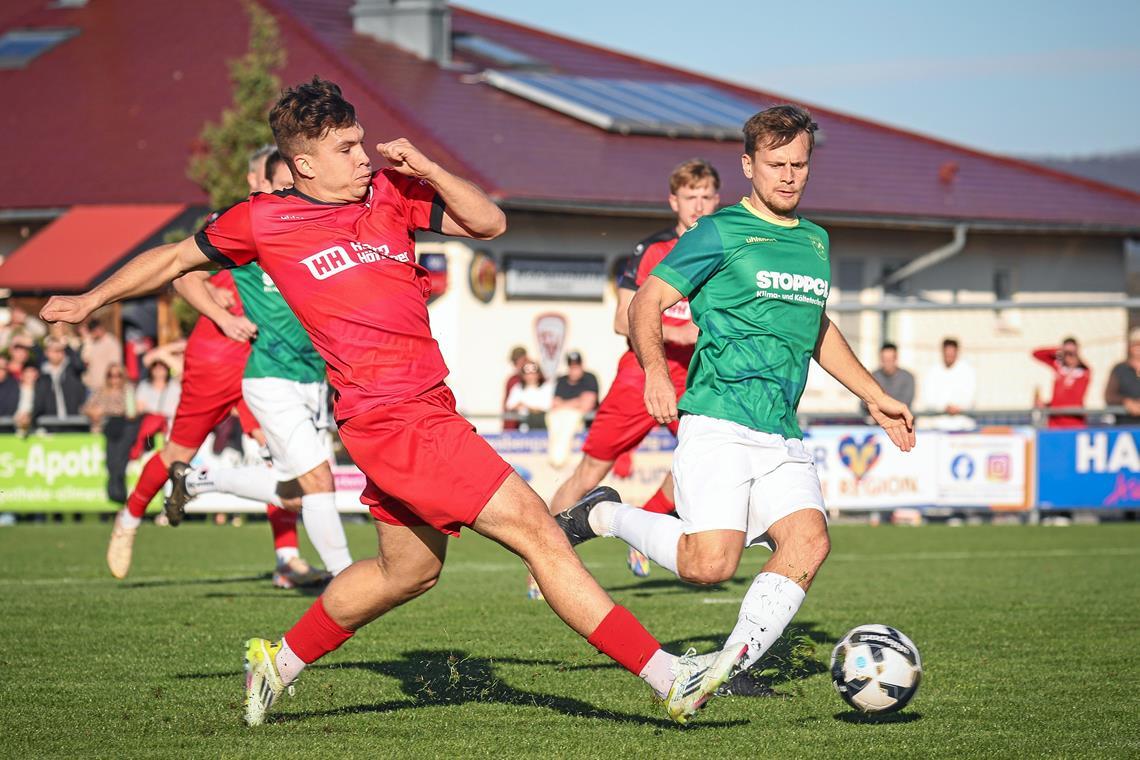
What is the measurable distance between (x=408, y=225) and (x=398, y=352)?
499 mm

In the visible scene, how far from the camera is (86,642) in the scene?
26.5 ft

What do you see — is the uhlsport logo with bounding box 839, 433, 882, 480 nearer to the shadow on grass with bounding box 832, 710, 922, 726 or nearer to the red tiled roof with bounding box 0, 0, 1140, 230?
the red tiled roof with bounding box 0, 0, 1140, 230

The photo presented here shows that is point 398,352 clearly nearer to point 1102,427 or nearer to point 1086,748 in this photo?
point 1086,748

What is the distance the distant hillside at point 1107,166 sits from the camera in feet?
315

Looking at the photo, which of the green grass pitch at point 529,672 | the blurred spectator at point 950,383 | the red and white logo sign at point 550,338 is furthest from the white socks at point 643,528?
the red and white logo sign at point 550,338

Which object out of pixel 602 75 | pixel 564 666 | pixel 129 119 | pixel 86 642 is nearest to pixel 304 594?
pixel 86 642

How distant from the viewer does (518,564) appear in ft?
42.4

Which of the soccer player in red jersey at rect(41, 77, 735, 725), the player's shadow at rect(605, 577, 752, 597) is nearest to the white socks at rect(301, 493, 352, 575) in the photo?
Result: the player's shadow at rect(605, 577, 752, 597)

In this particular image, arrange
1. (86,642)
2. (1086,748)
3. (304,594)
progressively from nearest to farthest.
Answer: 1. (1086,748)
2. (86,642)
3. (304,594)

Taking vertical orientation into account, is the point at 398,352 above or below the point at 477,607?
above

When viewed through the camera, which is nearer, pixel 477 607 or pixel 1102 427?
pixel 477 607

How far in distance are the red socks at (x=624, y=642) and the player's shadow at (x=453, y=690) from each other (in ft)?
1.75

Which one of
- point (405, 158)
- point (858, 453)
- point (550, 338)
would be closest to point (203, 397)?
point (405, 158)

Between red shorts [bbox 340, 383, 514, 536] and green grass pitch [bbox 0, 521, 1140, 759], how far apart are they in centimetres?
83
